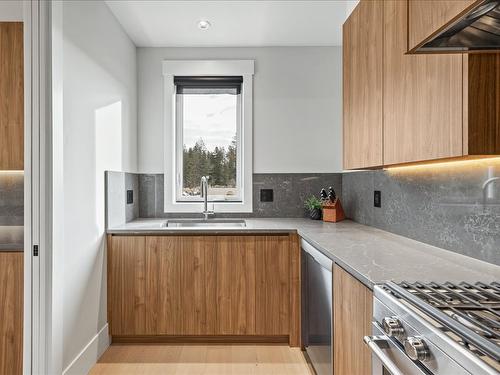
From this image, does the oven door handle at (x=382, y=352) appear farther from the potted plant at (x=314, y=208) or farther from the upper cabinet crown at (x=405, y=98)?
the potted plant at (x=314, y=208)

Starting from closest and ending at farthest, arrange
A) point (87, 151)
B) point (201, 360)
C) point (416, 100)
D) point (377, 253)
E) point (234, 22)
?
1. point (416, 100)
2. point (377, 253)
3. point (87, 151)
4. point (201, 360)
5. point (234, 22)

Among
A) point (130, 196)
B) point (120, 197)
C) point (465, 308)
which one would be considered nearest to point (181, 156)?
point (130, 196)

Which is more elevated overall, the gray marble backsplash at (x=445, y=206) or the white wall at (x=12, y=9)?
the white wall at (x=12, y=9)

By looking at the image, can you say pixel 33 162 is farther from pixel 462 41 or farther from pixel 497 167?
pixel 497 167

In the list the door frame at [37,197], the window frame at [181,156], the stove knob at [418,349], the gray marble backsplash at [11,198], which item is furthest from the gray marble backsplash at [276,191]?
the stove knob at [418,349]

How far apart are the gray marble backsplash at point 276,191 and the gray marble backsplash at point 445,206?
28.7 inches

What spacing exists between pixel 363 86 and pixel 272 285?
4.79ft

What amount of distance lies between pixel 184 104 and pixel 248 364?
2.20 meters

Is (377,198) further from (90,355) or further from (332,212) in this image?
(90,355)

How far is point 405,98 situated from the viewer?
1592 millimetres

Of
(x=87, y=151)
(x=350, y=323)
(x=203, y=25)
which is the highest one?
(x=203, y=25)

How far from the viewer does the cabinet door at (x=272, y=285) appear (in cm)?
276

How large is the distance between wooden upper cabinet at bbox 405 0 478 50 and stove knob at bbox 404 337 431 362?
0.74 m

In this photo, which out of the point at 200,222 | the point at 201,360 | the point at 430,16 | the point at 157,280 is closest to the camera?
the point at 430,16
